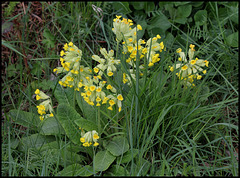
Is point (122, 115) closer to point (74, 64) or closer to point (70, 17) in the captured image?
point (74, 64)

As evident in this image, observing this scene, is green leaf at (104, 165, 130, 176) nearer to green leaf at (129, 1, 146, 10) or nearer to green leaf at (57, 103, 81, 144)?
green leaf at (57, 103, 81, 144)

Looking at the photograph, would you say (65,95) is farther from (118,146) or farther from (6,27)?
(6,27)

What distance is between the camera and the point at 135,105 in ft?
6.16

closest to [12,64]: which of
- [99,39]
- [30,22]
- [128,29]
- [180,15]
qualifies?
[30,22]

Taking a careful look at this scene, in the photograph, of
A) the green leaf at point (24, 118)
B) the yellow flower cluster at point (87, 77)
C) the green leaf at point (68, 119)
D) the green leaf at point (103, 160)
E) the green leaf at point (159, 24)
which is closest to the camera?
the yellow flower cluster at point (87, 77)

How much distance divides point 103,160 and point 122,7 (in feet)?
5.92

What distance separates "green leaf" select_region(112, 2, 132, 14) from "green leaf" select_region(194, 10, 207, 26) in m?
0.75

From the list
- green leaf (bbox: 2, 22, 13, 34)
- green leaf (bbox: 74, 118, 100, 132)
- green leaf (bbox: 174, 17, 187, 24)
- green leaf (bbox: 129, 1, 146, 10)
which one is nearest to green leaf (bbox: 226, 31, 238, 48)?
green leaf (bbox: 174, 17, 187, 24)

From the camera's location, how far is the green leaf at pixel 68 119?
6.63ft

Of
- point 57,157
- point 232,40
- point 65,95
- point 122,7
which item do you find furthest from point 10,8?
point 232,40

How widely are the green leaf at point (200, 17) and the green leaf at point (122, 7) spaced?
751 mm

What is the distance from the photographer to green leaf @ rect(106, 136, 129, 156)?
6.34ft

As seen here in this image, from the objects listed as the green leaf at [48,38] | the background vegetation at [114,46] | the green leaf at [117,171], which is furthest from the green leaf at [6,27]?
the green leaf at [117,171]

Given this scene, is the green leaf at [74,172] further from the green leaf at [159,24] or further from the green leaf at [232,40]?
the green leaf at [232,40]
